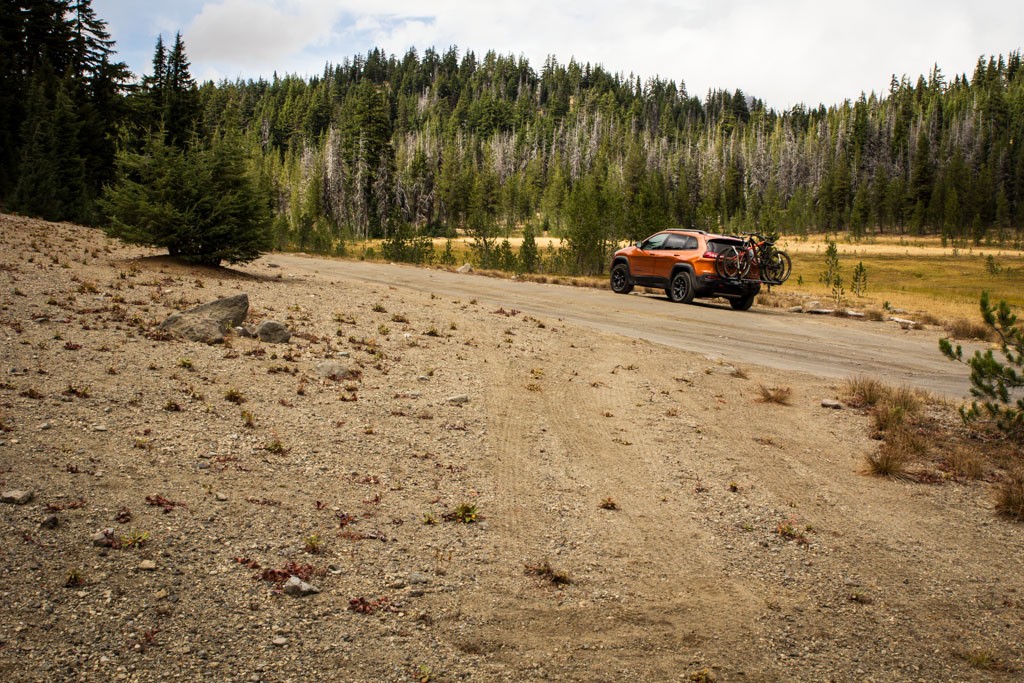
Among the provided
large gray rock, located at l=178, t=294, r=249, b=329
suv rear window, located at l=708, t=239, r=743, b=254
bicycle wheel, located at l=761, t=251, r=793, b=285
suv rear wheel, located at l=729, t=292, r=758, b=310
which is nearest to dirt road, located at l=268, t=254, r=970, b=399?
suv rear wheel, located at l=729, t=292, r=758, b=310

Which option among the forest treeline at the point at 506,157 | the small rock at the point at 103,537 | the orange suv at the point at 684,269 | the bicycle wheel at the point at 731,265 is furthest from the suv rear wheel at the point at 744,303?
the small rock at the point at 103,537

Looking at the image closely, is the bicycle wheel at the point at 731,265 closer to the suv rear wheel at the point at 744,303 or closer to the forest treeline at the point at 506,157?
the suv rear wheel at the point at 744,303

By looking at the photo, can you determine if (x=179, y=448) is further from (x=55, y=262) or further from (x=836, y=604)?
(x=55, y=262)

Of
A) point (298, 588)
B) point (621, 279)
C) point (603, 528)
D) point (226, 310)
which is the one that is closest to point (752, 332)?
point (621, 279)

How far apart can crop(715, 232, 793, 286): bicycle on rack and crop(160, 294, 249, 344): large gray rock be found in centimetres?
1411

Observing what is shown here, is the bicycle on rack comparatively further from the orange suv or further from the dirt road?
the dirt road

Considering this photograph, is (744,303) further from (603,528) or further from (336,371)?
(603,528)

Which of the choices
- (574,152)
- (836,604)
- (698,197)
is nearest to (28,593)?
(836,604)

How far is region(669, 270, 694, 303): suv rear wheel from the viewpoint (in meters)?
21.5

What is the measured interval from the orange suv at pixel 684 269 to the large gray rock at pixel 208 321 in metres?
14.1

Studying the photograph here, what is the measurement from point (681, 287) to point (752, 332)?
5.57 metres

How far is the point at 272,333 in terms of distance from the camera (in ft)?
33.7

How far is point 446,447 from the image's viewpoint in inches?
282

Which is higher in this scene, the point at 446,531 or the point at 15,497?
the point at 15,497
